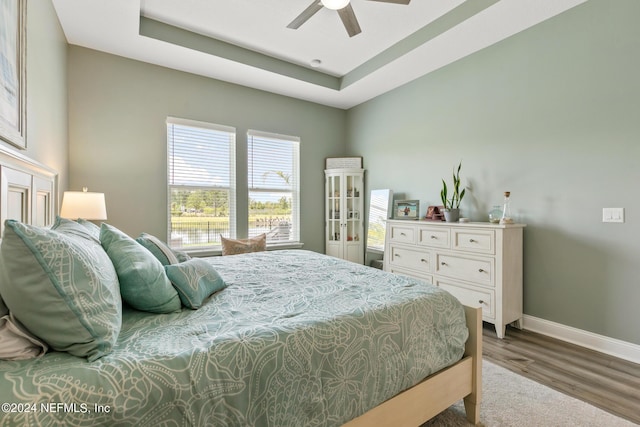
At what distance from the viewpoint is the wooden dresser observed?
2.58 metres

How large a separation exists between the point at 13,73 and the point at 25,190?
2.01 feet

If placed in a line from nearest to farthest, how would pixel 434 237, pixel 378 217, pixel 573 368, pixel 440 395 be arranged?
1. pixel 440 395
2. pixel 573 368
3. pixel 434 237
4. pixel 378 217

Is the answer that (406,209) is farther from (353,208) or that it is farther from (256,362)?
(256,362)

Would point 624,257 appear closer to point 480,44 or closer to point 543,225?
point 543,225

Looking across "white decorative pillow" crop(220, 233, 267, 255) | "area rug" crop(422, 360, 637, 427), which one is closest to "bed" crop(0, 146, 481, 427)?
"area rug" crop(422, 360, 637, 427)

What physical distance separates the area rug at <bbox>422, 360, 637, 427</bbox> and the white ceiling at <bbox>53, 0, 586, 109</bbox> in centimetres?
288

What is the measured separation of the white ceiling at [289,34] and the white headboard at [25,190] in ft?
5.21

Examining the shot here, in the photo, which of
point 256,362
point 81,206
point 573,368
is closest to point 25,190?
point 81,206

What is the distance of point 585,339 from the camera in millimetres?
2408

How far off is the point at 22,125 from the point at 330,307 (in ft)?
6.51

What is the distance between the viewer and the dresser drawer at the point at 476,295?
8.62 ft

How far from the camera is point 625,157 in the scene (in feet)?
7.34

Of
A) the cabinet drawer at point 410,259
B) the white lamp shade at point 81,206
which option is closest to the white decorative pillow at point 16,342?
the white lamp shade at point 81,206

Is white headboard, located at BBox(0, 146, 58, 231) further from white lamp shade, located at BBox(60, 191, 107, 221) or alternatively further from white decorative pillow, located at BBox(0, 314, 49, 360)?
white decorative pillow, located at BBox(0, 314, 49, 360)
